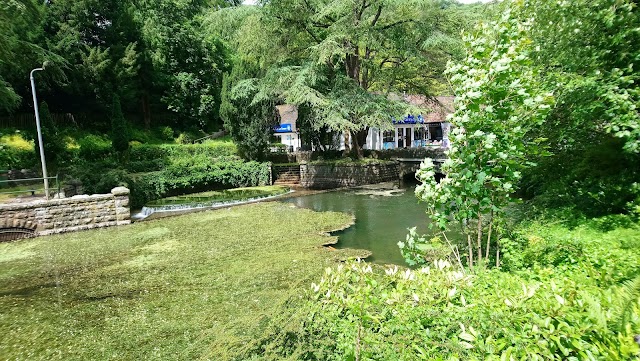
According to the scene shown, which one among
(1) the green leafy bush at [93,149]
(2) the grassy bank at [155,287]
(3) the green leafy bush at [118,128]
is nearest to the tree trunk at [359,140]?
(2) the grassy bank at [155,287]

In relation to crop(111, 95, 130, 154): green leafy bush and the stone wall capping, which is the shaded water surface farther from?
crop(111, 95, 130, 154): green leafy bush

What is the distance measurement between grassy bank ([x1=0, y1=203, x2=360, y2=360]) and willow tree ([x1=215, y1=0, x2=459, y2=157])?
29.0 feet

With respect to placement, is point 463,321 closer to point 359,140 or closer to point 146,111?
point 359,140

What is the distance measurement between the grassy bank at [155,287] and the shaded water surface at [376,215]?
3.24ft

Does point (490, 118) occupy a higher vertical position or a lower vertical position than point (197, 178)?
higher

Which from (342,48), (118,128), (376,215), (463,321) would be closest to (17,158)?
(118,128)

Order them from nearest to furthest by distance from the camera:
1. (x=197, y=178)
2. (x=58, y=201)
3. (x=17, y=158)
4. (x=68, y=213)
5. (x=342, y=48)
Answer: (x=58, y=201) → (x=68, y=213) → (x=342, y=48) → (x=197, y=178) → (x=17, y=158)

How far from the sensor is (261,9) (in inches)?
811

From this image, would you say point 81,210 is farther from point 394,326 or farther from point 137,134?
point 137,134

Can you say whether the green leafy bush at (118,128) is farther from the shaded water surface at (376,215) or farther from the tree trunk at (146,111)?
the shaded water surface at (376,215)

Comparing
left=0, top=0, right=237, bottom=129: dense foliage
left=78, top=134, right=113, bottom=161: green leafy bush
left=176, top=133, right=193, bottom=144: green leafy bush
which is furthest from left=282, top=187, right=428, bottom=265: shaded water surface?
left=176, top=133, right=193, bottom=144: green leafy bush

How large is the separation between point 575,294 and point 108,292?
312 inches

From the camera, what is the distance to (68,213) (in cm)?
1298

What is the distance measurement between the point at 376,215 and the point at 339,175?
30.9ft
